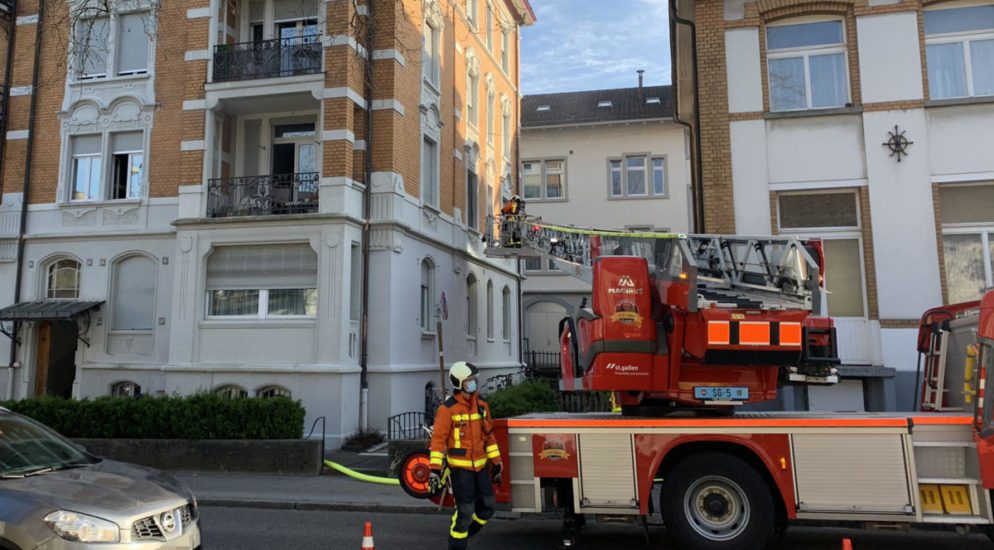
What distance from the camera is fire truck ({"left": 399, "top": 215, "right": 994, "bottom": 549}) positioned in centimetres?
618

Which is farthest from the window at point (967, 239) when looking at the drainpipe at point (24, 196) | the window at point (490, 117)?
the drainpipe at point (24, 196)

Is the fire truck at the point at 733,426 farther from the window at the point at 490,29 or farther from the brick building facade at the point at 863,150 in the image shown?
the window at the point at 490,29

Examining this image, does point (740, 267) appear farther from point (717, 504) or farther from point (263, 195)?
point (263, 195)

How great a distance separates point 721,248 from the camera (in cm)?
718

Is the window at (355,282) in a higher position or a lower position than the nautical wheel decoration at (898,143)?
lower

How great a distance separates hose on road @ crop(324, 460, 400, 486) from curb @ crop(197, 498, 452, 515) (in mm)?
1301

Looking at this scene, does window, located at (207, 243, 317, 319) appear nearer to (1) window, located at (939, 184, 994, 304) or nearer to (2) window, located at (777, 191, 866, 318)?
(2) window, located at (777, 191, 866, 318)

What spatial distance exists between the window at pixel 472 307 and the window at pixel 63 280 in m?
10.5

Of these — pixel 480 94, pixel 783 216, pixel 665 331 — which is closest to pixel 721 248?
pixel 665 331

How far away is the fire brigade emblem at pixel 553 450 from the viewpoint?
22.1ft

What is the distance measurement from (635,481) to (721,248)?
2.50m

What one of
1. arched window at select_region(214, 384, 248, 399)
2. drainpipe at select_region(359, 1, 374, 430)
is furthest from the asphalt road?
arched window at select_region(214, 384, 248, 399)

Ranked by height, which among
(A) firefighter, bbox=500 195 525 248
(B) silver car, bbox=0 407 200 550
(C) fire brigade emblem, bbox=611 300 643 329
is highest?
(A) firefighter, bbox=500 195 525 248

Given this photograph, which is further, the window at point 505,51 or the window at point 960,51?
the window at point 505,51
